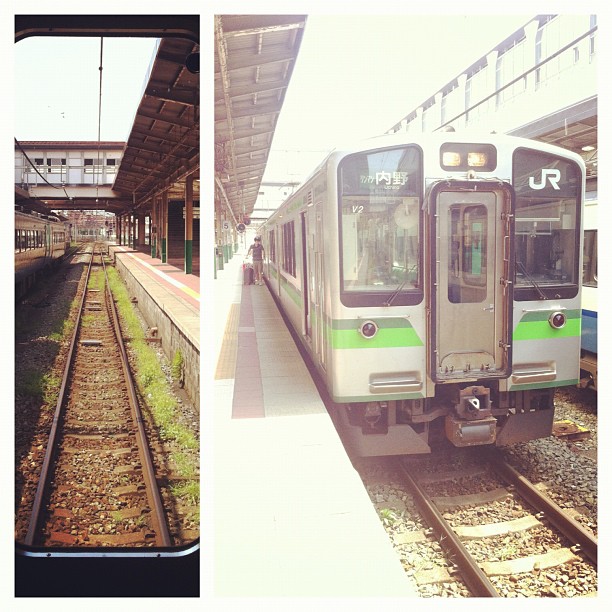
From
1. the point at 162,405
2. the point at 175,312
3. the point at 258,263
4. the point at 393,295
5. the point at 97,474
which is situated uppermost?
the point at 258,263

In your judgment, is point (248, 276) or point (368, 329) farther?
point (248, 276)

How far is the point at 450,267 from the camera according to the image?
387cm

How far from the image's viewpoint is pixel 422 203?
3.84 meters

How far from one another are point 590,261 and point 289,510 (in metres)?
3.36

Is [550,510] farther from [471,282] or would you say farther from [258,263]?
[258,263]

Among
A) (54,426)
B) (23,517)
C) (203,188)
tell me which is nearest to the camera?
(203,188)

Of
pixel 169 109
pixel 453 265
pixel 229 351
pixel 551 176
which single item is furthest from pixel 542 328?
pixel 229 351

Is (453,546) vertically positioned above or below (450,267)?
below

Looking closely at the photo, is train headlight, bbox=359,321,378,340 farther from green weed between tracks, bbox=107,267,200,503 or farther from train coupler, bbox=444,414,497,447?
green weed between tracks, bbox=107,267,200,503

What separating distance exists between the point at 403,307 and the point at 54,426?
278cm

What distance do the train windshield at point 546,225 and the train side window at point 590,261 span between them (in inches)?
38.4

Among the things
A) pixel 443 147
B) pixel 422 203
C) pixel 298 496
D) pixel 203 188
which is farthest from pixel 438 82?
pixel 298 496

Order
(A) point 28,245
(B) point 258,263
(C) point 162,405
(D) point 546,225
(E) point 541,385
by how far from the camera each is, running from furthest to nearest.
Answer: (B) point 258,263 → (A) point 28,245 → (C) point 162,405 → (E) point 541,385 → (D) point 546,225

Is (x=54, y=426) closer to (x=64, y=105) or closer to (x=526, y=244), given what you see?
(x=64, y=105)
